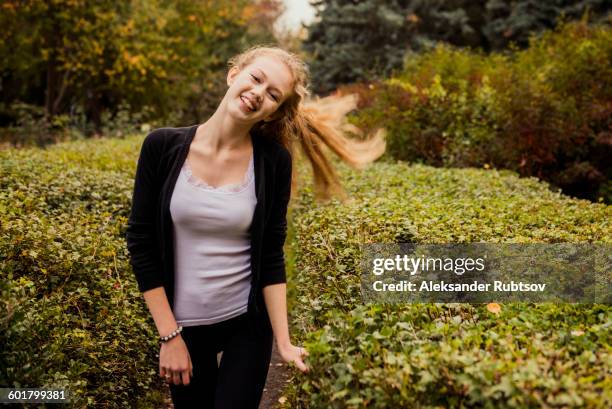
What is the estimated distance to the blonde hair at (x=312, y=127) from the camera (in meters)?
2.82

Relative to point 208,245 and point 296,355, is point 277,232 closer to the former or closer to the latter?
point 208,245

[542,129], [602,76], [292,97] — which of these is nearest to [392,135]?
[542,129]

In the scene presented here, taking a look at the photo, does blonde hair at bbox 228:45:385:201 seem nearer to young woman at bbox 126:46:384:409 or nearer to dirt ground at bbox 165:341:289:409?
young woman at bbox 126:46:384:409

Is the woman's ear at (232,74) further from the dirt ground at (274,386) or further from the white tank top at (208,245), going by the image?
the dirt ground at (274,386)

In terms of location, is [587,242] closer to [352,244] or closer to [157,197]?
[352,244]

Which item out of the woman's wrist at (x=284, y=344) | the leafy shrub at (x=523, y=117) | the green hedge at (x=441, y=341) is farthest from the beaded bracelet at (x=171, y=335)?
the leafy shrub at (x=523, y=117)

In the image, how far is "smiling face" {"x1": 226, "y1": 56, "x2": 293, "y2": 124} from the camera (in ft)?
8.39

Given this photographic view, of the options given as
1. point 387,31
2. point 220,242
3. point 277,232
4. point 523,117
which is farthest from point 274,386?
point 387,31

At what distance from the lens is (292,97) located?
2824 mm

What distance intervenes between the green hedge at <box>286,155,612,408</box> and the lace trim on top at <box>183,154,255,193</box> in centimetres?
66

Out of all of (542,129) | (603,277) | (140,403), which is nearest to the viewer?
(603,277)

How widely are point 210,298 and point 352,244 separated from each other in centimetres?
134

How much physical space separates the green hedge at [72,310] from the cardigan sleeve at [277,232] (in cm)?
114

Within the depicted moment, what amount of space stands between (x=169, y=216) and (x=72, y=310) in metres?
1.44
